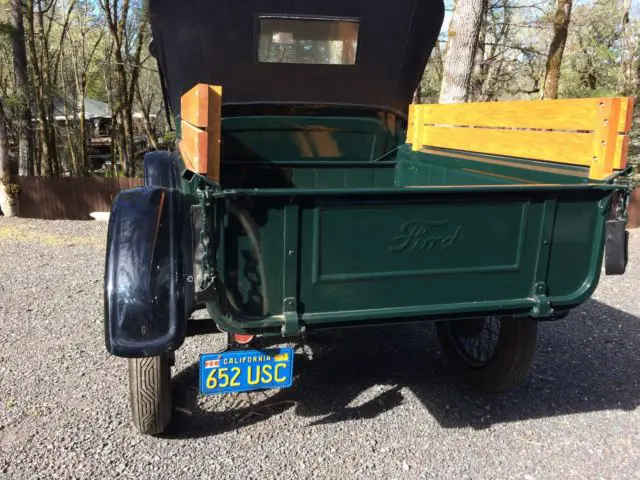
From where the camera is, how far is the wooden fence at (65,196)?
30.3ft

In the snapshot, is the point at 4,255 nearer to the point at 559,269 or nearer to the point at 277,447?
the point at 277,447

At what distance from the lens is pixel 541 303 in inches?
93.9

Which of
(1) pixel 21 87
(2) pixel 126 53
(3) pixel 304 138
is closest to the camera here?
(3) pixel 304 138

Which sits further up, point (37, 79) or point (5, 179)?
point (37, 79)

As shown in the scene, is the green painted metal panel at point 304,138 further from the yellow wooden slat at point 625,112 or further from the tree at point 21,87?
the tree at point 21,87

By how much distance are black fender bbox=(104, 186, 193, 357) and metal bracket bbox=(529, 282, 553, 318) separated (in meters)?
1.55

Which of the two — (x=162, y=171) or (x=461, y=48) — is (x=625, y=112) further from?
(x=461, y=48)

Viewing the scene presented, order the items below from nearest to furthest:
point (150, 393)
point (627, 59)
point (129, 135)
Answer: point (150, 393)
point (129, 135)
point (627, 59)

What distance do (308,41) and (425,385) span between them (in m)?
2.47

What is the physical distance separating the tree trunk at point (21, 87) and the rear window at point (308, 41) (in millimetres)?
7173

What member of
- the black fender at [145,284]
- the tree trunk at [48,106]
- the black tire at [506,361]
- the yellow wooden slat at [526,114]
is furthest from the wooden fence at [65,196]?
the black fender at [145,284]

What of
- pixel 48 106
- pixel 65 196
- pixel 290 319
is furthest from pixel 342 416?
pixel 48 106

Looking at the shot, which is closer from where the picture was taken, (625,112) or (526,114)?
(625,112)

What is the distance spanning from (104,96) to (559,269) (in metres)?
18.6
